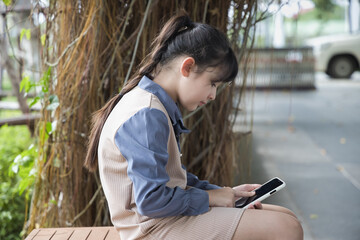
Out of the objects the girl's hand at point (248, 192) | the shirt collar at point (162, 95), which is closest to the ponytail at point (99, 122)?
the shirt collar at point (162, 95)

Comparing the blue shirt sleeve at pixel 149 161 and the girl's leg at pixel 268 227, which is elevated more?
the blue shirt sleeve at pixel 149 161

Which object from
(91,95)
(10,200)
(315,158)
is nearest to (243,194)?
(91,95)

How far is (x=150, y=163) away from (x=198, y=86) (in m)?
0.36

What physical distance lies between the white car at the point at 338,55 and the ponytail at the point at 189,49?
37.4 ft

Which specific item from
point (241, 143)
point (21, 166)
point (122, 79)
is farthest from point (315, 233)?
point (21, 166)

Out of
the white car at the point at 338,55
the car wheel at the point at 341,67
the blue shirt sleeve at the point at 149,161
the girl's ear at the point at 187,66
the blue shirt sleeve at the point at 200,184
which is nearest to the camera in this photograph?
the blue shirt sleeve at the point at 149,161

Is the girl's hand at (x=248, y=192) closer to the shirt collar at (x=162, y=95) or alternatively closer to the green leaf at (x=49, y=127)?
the shirt collar at (x=162, y=95)

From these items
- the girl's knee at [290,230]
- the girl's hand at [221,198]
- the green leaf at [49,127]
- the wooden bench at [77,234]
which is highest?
the green leaf at [49,127]

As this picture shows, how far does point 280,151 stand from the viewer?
223 inches

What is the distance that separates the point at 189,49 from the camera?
1.66 meters

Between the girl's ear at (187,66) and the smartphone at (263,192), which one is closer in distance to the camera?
the girl's ear at (187,66)

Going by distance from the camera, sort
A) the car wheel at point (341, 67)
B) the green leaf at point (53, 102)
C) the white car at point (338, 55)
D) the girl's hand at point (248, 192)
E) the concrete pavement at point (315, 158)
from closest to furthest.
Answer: the girl's hand at point (248, 192) < the green leaf at point (53, 102) < the concrete pavement at point (315, 158) < the white car at point (338, 55) < the car wheel at point (341, 67)

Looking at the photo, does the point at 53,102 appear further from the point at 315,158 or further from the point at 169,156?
the point at 315,158

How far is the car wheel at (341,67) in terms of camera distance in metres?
12.6
